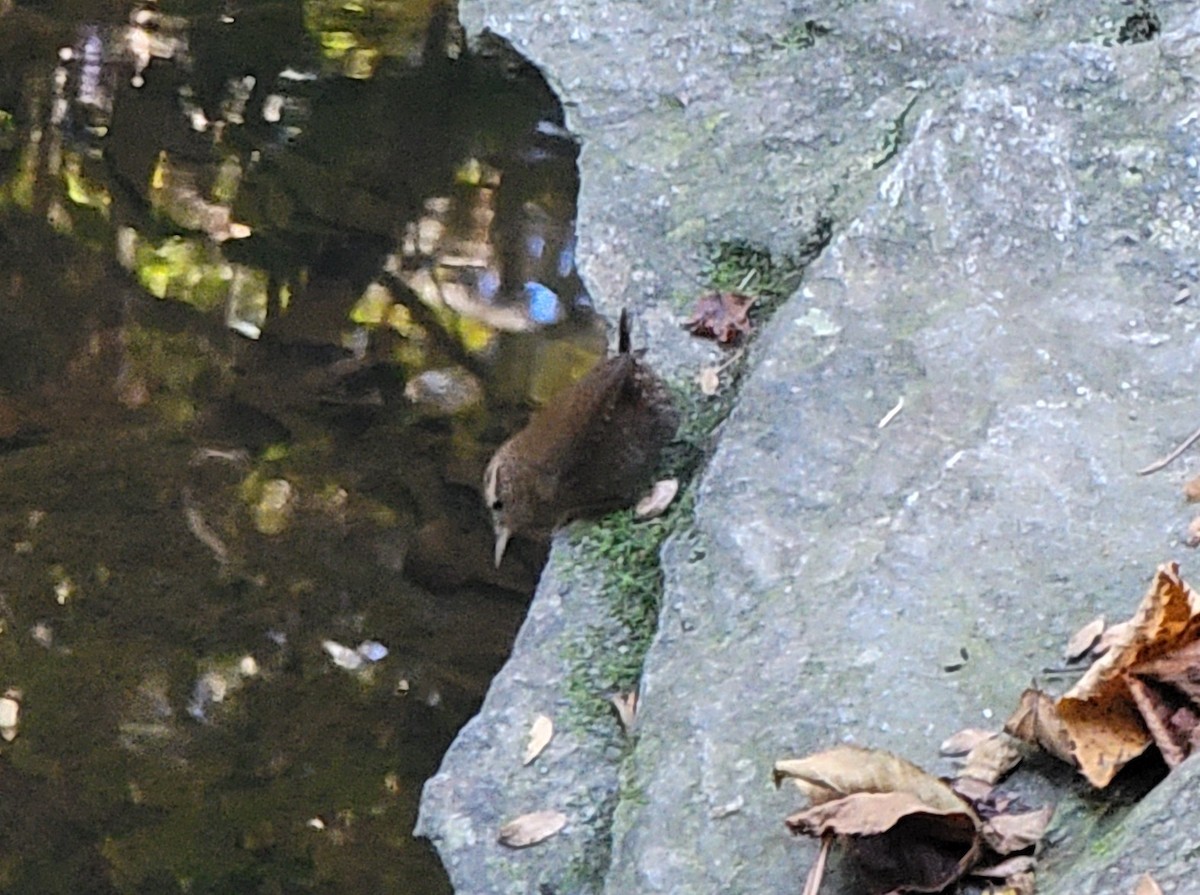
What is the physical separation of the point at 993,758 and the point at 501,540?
59.2 inches

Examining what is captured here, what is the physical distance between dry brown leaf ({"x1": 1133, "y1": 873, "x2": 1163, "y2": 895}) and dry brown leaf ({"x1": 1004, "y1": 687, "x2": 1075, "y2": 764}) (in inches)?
15.6

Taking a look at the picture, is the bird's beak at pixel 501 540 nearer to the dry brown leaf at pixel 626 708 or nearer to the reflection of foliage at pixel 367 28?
the dry brown leaf at pixel 626 708

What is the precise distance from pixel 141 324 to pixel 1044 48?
242cm

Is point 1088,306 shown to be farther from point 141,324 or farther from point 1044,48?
point 141,324

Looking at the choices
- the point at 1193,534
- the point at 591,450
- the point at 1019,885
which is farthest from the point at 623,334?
the point at 1019,885

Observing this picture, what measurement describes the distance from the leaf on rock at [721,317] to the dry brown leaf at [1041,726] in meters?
1.60

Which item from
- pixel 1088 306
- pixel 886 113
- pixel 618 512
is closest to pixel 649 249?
pixel 886 113

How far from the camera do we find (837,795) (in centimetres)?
215

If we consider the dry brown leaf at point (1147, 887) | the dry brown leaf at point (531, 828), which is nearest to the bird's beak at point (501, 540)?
the dry brown leaf at point (531, 828)

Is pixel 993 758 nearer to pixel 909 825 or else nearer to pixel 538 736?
pixel 909 825

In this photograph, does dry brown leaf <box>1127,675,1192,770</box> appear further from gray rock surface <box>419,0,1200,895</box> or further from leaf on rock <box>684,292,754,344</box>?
leaf on rock <box>684,292,754,344</box>

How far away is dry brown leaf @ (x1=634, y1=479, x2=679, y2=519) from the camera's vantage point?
3.29 meters

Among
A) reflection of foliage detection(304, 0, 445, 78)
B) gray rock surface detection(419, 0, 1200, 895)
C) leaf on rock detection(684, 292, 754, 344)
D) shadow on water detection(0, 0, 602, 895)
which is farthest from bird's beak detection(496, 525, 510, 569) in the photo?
reflection of foliage detection(304, 0, 445, 78)

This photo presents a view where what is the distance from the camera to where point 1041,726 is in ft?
7.15
